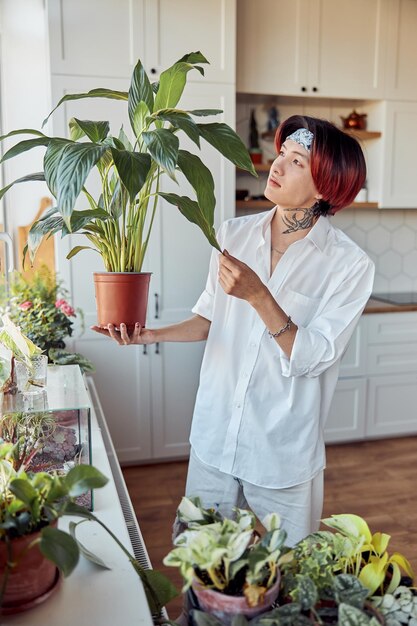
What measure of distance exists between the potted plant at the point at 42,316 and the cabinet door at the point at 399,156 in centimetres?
226

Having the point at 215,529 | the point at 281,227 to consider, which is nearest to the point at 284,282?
the point at 281,227

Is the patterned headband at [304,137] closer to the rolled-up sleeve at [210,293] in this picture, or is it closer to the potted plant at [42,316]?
the rolled-up sleeve at [210,293]

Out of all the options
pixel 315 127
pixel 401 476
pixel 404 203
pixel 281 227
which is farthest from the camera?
pixel 404 203

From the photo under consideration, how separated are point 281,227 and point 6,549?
113 cm

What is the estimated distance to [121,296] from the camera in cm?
132

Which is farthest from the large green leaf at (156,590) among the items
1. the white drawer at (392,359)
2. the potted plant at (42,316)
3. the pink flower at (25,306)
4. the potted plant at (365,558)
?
the white drawer at (392,359)

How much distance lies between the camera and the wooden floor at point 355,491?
256 centimetres

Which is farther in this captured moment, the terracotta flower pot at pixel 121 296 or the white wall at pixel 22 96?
the white wall at pixel 22 96

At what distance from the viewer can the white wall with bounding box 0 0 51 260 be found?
3.25 m

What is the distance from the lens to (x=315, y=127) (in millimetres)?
1448

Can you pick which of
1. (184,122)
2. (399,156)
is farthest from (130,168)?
(399,156)

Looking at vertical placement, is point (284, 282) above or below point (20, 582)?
above

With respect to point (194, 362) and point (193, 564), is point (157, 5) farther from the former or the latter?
point (193, 564)

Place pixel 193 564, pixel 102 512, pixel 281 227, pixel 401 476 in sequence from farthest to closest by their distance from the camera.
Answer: pixel 401 476
pixel 281 227
pixel 102 512
pixel 193 564
